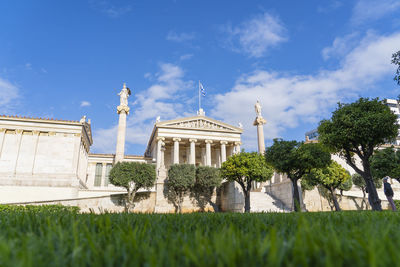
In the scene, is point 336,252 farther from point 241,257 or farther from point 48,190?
point 48,190

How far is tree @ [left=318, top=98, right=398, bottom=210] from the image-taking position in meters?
15.3

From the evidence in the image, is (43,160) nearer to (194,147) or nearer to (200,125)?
(194,147)

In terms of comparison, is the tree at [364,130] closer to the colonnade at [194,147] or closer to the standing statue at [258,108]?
the colonnade at [194,147]

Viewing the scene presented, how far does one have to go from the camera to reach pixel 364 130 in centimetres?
1544

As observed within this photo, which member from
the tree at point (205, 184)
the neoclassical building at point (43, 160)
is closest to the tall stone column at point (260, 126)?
the tree at point (205, 184)

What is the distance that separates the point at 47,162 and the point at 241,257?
3915 centimetres

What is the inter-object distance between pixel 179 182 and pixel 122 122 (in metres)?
17.5

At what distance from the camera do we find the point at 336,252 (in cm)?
115

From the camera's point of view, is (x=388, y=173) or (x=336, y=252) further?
(x=388, y=173)

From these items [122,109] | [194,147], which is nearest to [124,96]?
[122,109]

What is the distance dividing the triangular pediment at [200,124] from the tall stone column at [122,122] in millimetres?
6495

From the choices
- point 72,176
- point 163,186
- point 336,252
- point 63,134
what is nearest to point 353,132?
point 336,252

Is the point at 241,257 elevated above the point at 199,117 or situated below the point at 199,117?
below

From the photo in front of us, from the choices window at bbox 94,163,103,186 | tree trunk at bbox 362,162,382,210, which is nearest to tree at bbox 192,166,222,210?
tree trunk at bbox 362,162,382,210
